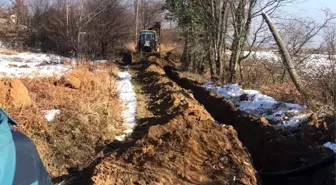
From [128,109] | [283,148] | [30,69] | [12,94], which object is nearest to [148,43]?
[30,69]

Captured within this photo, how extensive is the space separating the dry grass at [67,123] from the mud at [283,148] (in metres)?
3.17

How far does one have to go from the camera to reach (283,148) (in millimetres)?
8555

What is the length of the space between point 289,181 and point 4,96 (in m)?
6.15

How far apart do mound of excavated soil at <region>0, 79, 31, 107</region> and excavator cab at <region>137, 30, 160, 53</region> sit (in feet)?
91.6

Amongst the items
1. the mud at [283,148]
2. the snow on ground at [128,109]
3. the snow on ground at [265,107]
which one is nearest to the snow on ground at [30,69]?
the snow on ground at [128,109]

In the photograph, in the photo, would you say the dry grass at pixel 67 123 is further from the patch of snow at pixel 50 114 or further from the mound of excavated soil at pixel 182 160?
the mound of excavated soil at pixel 182 160

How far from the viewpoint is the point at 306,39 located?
688 inches

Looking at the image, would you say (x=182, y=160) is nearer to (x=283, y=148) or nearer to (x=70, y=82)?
(x=283, y=148)

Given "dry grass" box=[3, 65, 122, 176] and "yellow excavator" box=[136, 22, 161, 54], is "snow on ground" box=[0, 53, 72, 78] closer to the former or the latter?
"dry grass" box=[3, 65, 122, 176]

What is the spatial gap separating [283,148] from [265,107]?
3.26 meters

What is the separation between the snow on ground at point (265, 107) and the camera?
9.70 m

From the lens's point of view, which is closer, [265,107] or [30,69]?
[265,107]

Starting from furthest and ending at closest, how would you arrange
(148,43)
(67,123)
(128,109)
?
(148,43) < (128,109) < (67,123)

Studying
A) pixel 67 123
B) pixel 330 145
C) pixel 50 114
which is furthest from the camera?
pixel 50 114
